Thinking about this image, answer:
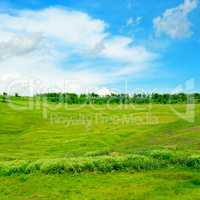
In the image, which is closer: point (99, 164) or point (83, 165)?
point (83, 165)

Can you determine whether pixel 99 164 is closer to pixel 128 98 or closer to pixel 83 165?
pixel 83 165

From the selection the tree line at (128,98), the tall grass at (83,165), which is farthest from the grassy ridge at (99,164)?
the tree line at (128,98)

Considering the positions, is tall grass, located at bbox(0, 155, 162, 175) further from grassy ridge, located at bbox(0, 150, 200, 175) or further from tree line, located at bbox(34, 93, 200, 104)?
tree line, located at bbox(34, 93, 200, 104)

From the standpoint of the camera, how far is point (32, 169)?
29875 millimetres

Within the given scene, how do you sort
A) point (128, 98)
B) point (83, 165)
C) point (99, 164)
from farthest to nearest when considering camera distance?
point (128, 98), point (99, 164), point (83, 165)

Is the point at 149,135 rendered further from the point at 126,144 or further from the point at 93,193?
the point at 93,193

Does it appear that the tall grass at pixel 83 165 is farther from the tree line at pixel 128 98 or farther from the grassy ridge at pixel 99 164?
the tree line at pixel 128 98

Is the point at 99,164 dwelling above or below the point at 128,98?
below

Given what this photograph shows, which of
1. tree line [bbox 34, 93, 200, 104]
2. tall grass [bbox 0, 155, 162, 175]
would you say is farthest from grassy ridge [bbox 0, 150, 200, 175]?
tree line [bbox 34, 93, 200, 104]

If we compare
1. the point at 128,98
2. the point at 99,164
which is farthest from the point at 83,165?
the point at 128,98

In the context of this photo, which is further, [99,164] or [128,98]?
[128,98]

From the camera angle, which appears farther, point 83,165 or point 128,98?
point 128,98

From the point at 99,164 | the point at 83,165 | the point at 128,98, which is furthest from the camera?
the point at 128,98

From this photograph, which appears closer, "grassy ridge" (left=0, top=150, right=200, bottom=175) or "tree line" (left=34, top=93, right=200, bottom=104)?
"grassy ridge" (left=0, top=150, right=200, bottom=175)
